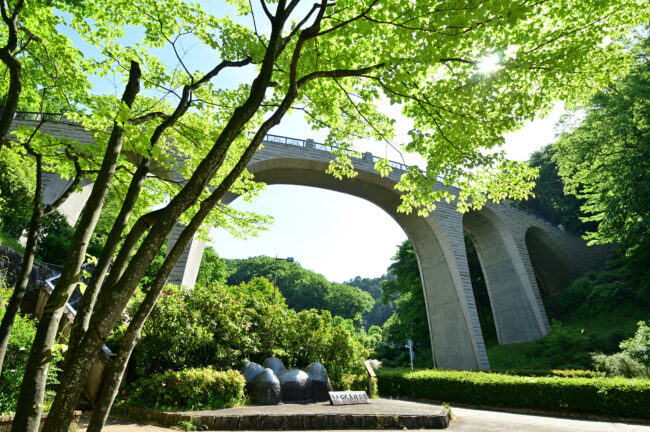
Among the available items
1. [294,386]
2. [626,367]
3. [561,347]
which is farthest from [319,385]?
[561,347]

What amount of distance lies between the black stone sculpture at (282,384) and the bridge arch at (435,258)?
29.1 feet

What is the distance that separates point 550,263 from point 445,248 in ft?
56.5

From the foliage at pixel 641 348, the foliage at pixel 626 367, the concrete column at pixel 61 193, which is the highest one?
the concrete column at pixel 61 193

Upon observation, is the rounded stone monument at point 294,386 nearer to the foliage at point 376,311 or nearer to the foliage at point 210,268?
the foliage at point 210,268

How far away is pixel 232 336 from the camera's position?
26.1ft

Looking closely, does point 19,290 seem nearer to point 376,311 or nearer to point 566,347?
point 566,347

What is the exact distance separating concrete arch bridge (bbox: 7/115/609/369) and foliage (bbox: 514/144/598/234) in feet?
26.3

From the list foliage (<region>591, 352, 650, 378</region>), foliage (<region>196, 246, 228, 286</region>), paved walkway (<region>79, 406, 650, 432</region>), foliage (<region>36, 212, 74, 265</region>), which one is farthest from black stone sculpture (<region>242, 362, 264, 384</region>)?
foliage (<region>196, 246, 228, 286</region>)

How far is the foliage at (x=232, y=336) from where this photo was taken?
7141 mm

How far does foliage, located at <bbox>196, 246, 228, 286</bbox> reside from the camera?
2292 centimetres

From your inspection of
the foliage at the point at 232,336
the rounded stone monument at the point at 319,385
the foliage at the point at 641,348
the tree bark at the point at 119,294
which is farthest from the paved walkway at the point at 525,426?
the foliage at the point at 641,348

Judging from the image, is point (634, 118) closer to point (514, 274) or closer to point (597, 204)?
point (597, 204)

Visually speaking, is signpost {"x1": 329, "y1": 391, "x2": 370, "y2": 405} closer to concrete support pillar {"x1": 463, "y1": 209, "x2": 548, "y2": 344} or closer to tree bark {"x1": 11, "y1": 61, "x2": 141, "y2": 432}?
tree bark {"x1": 11, "y1": 61, "x2": 141, "y2": 432}

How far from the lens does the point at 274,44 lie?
10.7 feet
